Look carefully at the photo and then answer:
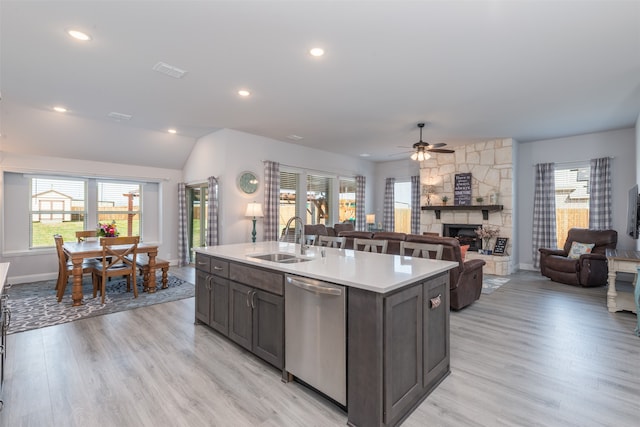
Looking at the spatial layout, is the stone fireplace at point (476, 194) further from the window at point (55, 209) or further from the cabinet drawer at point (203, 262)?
the window at point (55, 209)

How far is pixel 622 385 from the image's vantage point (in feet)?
7.52

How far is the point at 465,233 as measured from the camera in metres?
7.39

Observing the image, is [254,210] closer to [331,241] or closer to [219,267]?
[331,241]

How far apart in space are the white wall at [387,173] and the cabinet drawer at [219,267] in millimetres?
6922

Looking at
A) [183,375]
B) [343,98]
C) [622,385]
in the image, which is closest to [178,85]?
[343,98]

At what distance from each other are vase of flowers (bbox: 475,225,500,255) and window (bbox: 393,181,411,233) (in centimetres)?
236

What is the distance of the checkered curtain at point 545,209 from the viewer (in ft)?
21.6

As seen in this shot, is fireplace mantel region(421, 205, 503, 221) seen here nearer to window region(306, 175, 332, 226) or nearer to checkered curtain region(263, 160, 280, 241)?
window region(306, 175, 332, 226)

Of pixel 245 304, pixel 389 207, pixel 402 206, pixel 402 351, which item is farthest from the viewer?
pixel 389 207

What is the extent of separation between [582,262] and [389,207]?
16.0ft

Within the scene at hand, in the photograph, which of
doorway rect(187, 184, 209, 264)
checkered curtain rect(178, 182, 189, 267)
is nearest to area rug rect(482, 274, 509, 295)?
doorway rect(187, 184, 209, 264)

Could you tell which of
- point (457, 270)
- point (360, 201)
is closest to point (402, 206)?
point (360, 201)

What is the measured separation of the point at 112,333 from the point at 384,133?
549 cm

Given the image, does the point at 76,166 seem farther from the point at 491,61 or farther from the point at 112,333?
the point at 491,61
